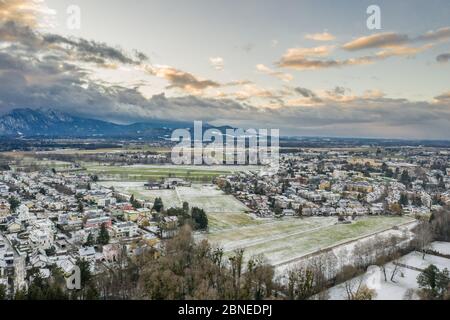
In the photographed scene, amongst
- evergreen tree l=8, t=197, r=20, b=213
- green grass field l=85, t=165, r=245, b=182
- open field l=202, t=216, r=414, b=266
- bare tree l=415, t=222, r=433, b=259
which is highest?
green grass field l=85, t=165, r=245, b=182

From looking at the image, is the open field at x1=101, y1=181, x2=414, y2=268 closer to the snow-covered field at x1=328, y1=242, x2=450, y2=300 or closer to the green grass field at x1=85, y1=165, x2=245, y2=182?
the snow-covered field at x1=328, y1=242, x2=450, y2=300

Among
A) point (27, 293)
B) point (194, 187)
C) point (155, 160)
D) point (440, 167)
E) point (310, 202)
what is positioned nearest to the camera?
point (27, 293)

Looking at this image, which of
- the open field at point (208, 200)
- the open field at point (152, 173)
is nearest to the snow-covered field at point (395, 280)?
the open field at point (208, 200)

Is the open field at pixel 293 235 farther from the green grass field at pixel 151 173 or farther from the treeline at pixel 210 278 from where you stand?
the green grass field at pixel 151 173

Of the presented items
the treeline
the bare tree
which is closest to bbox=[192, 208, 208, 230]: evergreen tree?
the treeline

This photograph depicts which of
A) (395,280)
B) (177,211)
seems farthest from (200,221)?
(395,280)
